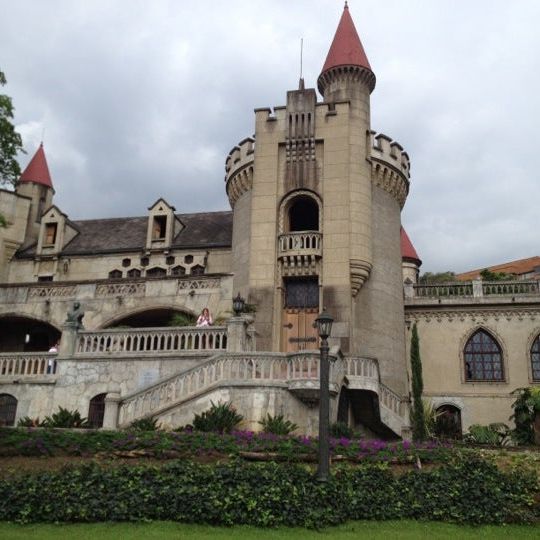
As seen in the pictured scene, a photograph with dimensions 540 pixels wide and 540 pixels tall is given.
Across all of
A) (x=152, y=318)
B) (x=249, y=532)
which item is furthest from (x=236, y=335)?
(x=152, y=318)

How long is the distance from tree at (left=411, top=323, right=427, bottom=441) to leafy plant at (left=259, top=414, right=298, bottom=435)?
35.7 feet

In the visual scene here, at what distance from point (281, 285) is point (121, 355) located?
818cm

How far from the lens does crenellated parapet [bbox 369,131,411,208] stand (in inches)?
1128

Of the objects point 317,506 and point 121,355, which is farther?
point 121,355

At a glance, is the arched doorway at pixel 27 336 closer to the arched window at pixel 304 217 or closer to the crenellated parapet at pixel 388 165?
the arched window at pixel 304 217

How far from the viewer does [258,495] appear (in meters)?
11.8

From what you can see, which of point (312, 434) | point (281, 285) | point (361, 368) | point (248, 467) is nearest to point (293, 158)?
point (281, 285)

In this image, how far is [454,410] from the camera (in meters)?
30.7

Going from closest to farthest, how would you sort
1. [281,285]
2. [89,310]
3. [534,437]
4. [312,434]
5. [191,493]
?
1. [191,493]
2. [312,434]
3. [534,437]
4. [281,285]
5. [89,310]

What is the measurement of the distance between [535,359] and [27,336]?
25.6 m

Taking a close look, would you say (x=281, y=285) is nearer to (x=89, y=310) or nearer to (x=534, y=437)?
(x=89, y=310)

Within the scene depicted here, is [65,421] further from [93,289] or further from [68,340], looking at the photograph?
[93,289]

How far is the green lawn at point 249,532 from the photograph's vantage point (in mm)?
10523

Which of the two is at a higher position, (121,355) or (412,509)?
(121,355)
